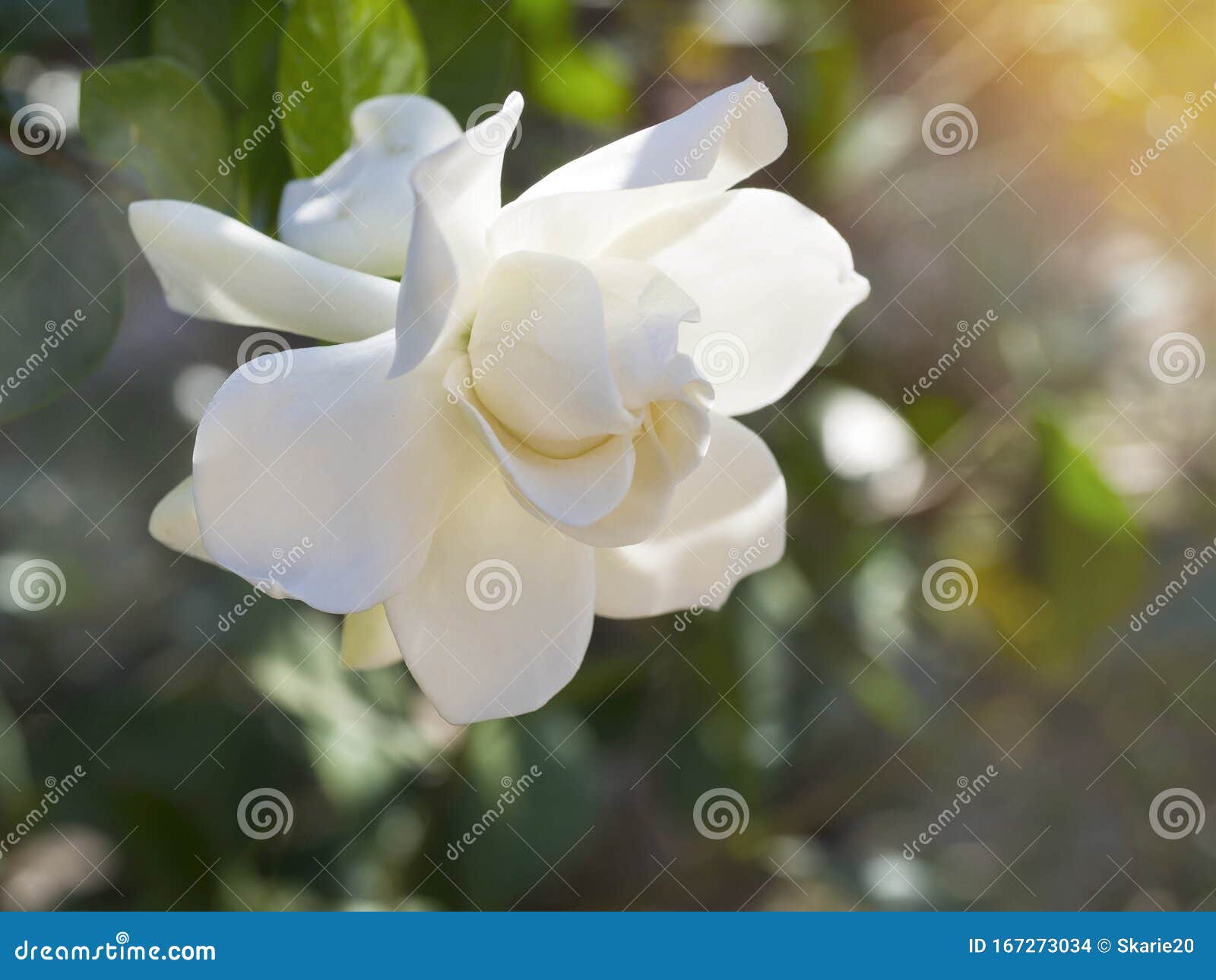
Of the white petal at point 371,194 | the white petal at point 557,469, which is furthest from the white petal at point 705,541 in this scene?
the white petal at point 371,194

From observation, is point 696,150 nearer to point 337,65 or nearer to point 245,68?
point 337,65

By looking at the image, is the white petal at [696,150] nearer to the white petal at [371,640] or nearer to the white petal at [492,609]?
the white petal at [492,609]

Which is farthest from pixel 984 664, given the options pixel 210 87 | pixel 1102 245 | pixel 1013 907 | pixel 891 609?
pixel 210 87

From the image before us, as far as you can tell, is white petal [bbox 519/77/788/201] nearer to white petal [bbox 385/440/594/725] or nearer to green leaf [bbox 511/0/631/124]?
white petal [bbox 385/440/594/725]

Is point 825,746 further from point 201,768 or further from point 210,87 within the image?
point 210,87

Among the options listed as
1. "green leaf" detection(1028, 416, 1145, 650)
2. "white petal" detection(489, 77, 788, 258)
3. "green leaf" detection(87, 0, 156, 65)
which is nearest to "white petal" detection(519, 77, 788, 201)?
"white petal" detection(489, 77, 788, 258)
